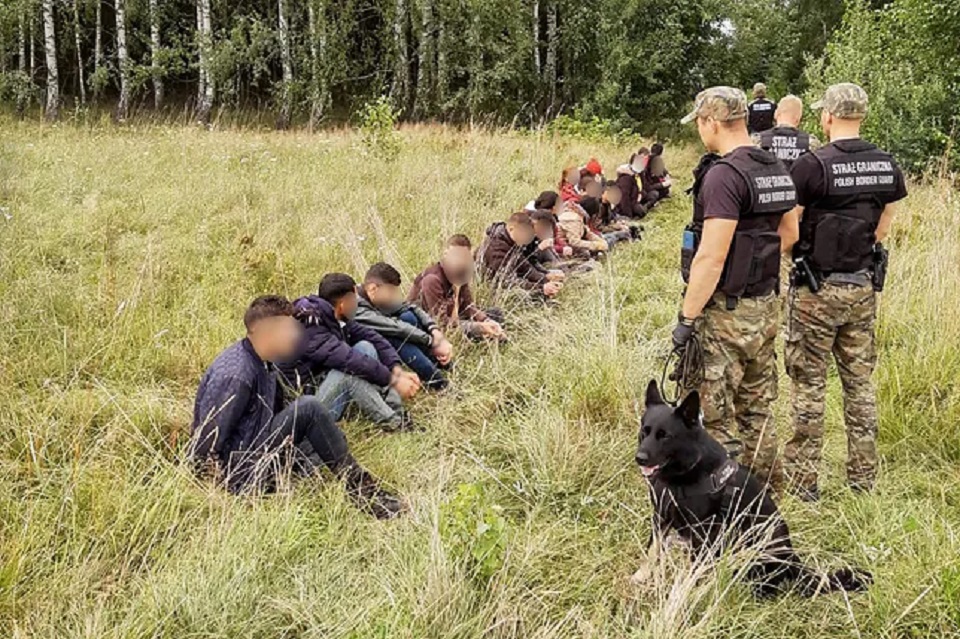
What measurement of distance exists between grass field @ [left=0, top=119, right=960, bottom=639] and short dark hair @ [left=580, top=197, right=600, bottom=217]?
225cm

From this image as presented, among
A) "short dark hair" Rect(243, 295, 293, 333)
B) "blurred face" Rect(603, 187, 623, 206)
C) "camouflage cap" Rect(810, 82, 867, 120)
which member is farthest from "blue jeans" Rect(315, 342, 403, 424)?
"blurred face" Rect(603, 187, 623, 206)

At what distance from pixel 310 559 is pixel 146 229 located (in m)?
5.08

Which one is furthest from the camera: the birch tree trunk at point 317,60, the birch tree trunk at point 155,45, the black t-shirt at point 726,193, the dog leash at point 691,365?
the birch tree trunk at point 317,60

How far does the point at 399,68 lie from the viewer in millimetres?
19984

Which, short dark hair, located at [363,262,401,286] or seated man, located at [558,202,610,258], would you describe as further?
seated man, located at [558,202,610,258]

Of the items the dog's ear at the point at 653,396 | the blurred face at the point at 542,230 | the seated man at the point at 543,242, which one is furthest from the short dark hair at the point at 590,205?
the dog's ear at the point at 653,396

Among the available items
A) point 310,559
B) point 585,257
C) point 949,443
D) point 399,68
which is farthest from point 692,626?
point 399,68

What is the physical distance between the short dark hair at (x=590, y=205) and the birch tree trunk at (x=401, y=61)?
11.9 meters

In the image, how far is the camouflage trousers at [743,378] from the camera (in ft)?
10.3

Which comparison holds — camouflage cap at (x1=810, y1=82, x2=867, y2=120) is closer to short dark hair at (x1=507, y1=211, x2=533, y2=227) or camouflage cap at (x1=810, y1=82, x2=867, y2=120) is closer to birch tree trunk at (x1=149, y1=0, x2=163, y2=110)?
short dark hair at (x1=507, y1=211, x2=533, y2=227)

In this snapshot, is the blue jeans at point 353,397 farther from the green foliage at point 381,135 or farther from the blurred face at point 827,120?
the green foliage at point 381,135

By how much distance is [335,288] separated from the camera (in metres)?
4.07

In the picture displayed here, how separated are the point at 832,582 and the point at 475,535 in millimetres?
1274

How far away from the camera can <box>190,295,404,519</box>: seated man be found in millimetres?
3012
